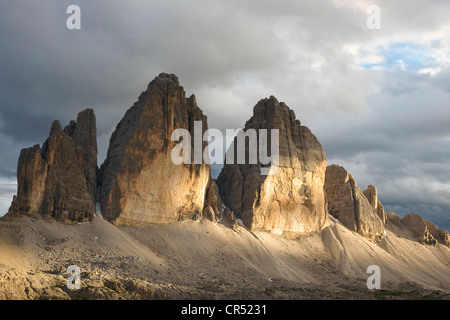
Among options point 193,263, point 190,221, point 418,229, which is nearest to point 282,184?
point 190,221

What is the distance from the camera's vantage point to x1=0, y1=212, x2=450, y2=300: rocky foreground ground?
55.5 m

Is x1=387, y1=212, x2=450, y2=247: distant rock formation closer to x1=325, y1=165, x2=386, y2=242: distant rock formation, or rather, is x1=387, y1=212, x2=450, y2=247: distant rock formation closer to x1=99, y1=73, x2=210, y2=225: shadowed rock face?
x1=325, y1=165, x2=386, y2=242: distant rock formation

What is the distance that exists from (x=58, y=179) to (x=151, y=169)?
16.7 m

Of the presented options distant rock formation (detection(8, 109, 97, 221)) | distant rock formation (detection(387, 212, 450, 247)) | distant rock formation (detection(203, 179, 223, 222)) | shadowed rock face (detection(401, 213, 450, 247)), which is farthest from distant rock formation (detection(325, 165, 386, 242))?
distant rock formation (detection(8, 109, 97, 221))

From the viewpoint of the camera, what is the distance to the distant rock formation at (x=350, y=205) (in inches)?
4828

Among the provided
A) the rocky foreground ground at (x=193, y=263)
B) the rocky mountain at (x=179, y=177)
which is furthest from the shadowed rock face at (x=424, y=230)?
the rocky foreground ground at (x=193, y=263)

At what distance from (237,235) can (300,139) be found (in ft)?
105

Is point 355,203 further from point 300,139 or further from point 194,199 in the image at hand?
point 194,199

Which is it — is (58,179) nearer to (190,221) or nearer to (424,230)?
(190,221)

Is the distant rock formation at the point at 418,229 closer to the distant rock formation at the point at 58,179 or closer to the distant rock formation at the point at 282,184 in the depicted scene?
the distant rock formation at the point at 282,184

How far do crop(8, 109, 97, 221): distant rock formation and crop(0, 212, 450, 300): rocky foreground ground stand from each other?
204cm

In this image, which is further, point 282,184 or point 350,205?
point 350,205

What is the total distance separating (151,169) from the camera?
85.0 metres
